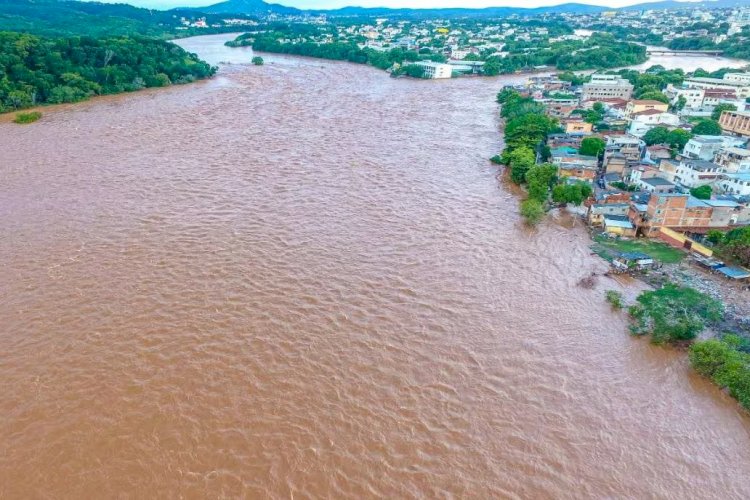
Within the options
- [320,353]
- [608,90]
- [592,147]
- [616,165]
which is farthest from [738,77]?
[320,353]

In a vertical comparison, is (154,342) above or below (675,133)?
below

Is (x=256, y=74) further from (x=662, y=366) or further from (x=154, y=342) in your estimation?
(x=662, y=366)

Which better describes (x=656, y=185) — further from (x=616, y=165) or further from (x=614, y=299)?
(x=614, y=299)

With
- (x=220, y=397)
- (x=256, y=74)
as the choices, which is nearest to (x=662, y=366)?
(x=220, y=397)

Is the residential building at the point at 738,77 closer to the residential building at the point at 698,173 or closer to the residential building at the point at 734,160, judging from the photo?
the residential building at the point at 734,160

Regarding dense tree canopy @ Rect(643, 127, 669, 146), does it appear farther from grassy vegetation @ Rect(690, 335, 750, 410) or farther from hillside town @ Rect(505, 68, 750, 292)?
grassy vegetation @ Rect(690, 335, 750, 410)

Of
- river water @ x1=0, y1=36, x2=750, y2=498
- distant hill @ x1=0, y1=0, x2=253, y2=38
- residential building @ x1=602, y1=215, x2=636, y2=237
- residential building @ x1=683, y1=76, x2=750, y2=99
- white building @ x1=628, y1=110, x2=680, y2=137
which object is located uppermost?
distant hill @ x1=0, y1=0, x2=253, y2=38

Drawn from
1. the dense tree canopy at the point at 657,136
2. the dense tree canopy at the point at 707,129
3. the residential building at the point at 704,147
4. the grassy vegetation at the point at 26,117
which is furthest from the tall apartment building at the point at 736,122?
the grassy vegetation at the point at 26,117

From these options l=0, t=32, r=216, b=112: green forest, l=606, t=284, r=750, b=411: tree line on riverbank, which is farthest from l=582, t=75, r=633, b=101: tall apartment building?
l=0, t=32, r=216, b=112: green forest
